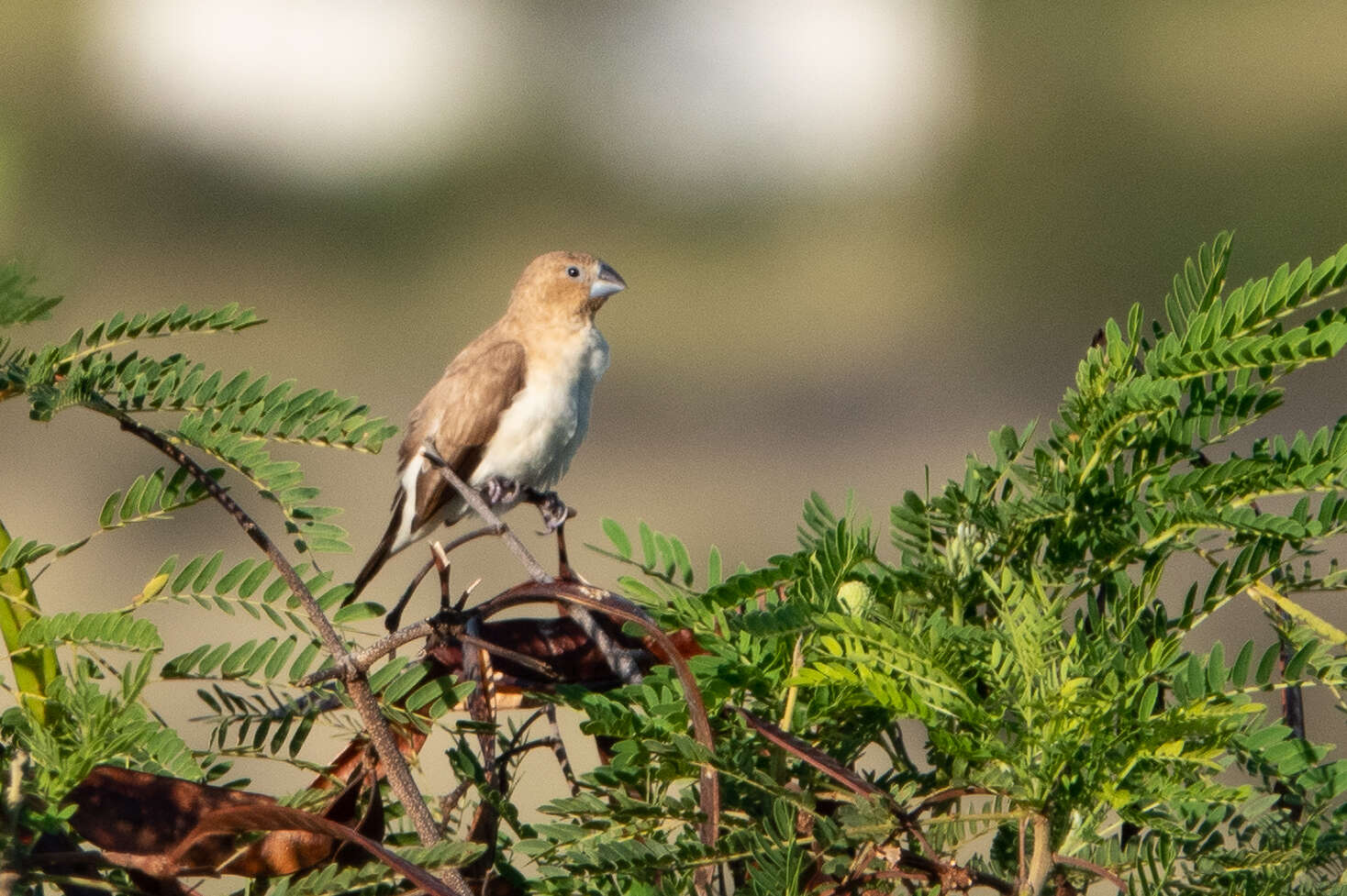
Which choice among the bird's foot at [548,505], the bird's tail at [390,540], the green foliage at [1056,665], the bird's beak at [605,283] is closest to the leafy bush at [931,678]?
the green foliage at [1056,665]

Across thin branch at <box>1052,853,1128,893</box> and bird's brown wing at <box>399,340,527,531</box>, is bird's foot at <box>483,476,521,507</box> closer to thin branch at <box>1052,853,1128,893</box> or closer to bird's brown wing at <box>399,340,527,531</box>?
bird's brown wing at <box>399,340,527,531</box>

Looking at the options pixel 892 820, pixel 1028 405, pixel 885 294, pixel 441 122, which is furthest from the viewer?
pixel 441 122

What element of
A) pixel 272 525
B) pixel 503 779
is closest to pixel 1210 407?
pixel 503 779

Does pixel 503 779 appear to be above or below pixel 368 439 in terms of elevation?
below

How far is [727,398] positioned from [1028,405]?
2.27 metres

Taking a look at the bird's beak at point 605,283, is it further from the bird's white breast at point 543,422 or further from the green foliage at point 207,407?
the green foliage at point 207,407

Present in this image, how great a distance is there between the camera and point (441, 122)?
48.1ft

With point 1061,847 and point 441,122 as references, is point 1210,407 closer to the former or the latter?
point 1061,847

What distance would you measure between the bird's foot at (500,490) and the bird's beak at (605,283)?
0.68 m

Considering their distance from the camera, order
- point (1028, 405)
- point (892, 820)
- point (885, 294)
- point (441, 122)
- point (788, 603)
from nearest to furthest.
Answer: point (892, 820) → point (788, 603) → point (1028, 405) → point (885, 294) → point (441, 122)

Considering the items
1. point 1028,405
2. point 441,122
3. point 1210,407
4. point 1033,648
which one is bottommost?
point 1033,648

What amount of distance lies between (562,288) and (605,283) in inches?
5.5

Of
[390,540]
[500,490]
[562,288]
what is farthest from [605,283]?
[390,540]

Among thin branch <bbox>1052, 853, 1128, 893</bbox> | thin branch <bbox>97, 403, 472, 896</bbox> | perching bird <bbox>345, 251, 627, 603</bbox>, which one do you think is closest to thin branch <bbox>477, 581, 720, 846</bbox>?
thin branch <bbox>97, 403, 472, 896</bbox>
